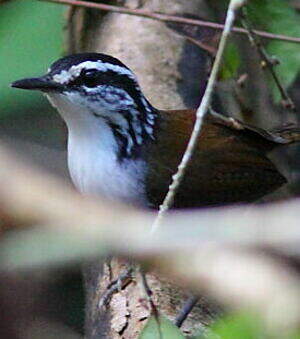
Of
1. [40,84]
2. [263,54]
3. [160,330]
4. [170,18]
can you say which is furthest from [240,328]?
[263,54]

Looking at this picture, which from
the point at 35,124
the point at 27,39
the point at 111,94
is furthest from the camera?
the point at 35,124

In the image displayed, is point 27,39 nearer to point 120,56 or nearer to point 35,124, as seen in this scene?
point 120,56

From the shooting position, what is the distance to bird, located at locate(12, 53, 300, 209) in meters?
2.98

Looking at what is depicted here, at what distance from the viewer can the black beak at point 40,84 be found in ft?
9.33

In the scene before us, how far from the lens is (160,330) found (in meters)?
1.75

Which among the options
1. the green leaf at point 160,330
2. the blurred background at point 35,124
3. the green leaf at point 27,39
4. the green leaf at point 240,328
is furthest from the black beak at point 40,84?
the green leaf at point 240,328

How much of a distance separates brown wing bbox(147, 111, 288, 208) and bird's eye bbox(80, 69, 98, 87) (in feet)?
1.10

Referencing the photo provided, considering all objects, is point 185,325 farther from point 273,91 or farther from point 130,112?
point 273,91

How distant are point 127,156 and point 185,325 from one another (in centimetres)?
69

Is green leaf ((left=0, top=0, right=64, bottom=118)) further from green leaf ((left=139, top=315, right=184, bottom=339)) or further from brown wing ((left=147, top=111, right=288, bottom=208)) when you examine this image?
green leaf ((left=139, top=315, right=184, bottom=339))

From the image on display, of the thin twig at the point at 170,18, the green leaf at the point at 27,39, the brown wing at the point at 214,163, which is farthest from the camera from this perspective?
the green leaf at the point at 27,39

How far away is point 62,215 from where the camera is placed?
0.88m

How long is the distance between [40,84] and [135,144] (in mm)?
465

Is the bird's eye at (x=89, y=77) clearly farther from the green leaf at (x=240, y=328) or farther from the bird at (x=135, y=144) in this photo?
the green leaf at (x=240, y=328)
